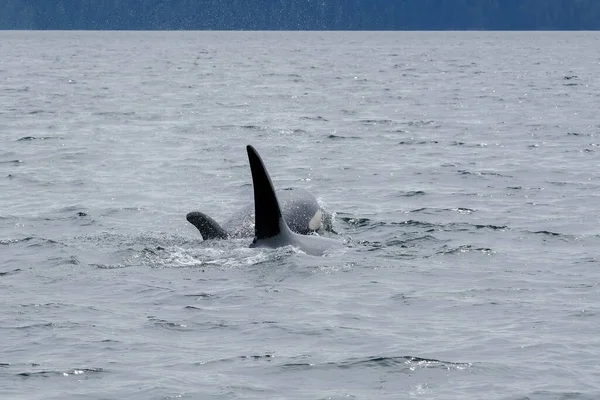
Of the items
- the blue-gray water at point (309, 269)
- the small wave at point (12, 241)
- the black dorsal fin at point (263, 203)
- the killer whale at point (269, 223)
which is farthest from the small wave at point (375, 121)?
the black dorsal fin at point (263, 203)

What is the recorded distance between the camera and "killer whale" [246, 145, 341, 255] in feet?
48.7

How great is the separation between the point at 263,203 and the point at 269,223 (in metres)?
0.57

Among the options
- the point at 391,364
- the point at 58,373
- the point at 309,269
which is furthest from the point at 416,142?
the point at 58,373

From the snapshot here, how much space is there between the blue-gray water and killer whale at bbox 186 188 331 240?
0.34 metres

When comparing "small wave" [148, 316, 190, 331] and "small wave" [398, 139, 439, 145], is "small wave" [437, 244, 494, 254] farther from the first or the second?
"small wave" [398, 139, 439, 145]

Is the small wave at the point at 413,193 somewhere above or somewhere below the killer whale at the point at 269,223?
below

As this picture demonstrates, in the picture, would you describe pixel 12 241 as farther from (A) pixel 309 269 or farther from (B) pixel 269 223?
(A) pixel 309 269

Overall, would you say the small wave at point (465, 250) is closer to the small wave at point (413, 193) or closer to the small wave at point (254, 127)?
the small wave at point (413, 193)

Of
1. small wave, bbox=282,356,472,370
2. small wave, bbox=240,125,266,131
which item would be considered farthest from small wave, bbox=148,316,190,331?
small wave, bbox=240,125,266,131

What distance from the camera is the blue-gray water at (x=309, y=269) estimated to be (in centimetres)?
1115

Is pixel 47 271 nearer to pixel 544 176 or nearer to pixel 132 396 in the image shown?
pixel 132 396

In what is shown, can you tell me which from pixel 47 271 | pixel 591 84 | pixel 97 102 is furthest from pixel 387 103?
pixel 47 271

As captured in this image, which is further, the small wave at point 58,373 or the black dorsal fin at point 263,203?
the black dorsal fin at point 263,203

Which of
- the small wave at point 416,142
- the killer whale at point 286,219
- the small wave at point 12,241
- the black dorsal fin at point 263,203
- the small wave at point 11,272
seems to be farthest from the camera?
the small wave at point 416,142
